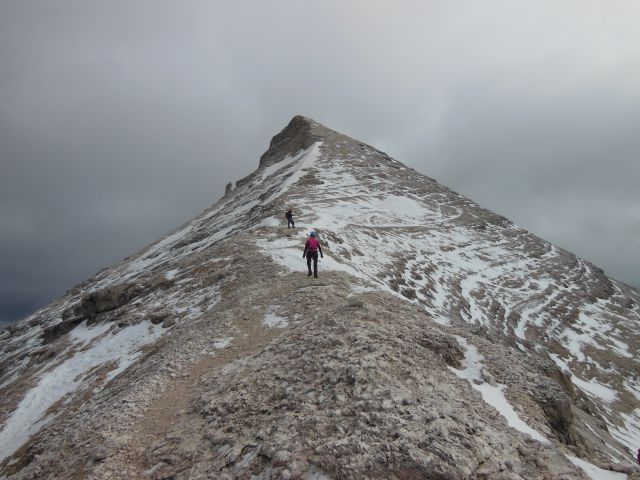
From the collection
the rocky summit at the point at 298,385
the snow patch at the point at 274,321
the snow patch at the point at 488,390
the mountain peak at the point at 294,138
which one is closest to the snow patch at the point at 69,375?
the rocky summit at the point at 298,385

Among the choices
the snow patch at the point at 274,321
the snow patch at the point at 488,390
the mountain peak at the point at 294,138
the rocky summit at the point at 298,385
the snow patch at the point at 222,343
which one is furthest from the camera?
the mountain peak at the point at 294,138

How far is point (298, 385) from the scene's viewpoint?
10.1 m

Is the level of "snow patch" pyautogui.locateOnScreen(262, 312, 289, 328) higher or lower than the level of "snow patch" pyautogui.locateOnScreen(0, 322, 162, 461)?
higher

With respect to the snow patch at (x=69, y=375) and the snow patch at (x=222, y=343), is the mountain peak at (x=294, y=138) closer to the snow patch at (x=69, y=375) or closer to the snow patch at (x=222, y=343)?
the snow patch at (x=69, y=375)

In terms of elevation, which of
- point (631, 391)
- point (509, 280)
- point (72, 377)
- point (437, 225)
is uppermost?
point (437, 225)

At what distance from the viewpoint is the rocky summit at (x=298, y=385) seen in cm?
777

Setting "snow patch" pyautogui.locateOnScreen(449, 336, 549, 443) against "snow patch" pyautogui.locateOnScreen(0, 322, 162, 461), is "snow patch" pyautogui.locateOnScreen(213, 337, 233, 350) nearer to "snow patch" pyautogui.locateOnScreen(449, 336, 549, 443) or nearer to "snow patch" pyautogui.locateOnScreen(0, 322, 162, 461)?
"snow patch" pyautogui.locateOnScreen(0, 322, 162, 461)

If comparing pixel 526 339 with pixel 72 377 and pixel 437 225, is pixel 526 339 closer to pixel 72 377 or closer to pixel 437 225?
pixel 437 225

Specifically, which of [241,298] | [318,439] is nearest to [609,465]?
[318,439]

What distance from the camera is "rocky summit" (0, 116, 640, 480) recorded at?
306 inches

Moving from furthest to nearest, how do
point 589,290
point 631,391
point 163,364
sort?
point 589,290
point 631,391
point 163,364

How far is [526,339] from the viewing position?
3544 centimetres

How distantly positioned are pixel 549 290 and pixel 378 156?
4630cm

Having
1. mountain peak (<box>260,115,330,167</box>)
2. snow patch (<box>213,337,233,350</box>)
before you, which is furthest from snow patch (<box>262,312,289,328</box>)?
mountain peak (<box>260,115,330,167</box>)
